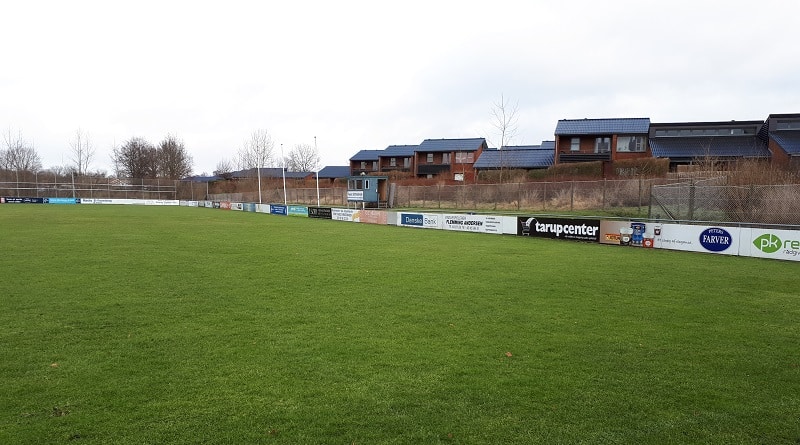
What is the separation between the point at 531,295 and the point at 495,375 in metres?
4.50

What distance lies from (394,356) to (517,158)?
1930 inches

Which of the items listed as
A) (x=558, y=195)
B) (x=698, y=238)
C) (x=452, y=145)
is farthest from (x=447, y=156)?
(x=698, y=238)

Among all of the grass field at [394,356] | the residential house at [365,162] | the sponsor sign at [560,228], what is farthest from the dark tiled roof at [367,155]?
the grass field at [394,356]

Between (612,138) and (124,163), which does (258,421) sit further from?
(124,163)

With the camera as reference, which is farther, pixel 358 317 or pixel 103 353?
pixel 358 317

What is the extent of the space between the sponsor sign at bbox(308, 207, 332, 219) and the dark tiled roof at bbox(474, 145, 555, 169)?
20.5m

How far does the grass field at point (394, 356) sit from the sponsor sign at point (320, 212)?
1006 inches

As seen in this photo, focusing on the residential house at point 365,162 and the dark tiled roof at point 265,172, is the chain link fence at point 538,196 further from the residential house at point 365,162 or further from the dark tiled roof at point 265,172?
the dark tiled roof at point 265,172

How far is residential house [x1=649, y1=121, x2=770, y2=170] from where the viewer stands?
4028 centimetres

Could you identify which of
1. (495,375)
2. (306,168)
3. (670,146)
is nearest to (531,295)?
(495,375)

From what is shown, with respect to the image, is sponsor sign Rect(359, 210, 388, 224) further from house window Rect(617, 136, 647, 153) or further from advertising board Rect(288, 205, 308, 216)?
house window Rect(617, 136, 647, 153)

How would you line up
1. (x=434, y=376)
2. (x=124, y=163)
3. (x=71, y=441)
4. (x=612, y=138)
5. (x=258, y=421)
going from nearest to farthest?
1. (x=71, y=441)
2. (x=258, y=421)
3. (x=434, y=376)
4. (x=612, y=138)
5. (x=124, y=163)

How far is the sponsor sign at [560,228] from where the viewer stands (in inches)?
768

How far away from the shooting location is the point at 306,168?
110 meters
